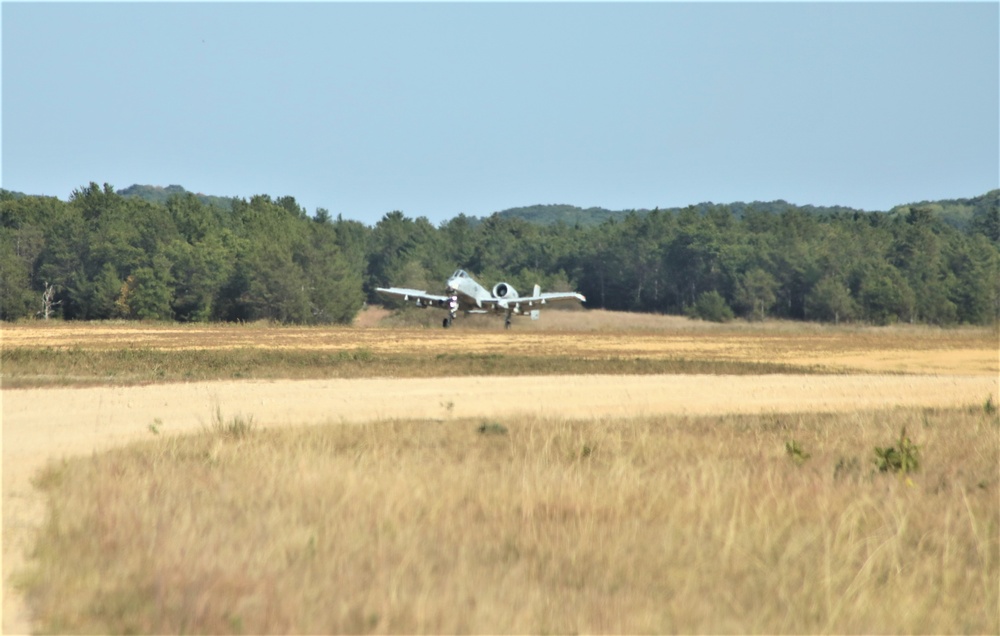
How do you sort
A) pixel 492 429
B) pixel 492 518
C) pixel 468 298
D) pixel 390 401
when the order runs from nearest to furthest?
pixel 492 518 < pixel 492 429 < pixel 390 401 < pixel 468 298

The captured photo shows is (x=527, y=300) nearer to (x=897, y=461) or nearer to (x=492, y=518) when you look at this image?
(x=897, y=461)

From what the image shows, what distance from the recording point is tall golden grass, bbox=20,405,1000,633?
6.21 m

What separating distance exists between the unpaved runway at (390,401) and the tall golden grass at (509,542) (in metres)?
1.97

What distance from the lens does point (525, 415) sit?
15508 mm

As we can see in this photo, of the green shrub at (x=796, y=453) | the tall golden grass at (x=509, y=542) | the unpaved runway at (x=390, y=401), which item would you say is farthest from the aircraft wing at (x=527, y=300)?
the tall golden grass at (x=509, y=542)

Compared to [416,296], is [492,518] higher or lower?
lower

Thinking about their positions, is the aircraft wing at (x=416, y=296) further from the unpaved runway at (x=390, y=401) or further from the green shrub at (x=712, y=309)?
the unpaved runway at (x=390, y=401)

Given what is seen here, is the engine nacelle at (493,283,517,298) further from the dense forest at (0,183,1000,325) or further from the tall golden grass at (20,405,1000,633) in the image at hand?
the tall golden grass at (20,405,1000,633)

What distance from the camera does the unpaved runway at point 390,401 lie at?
43.7ft

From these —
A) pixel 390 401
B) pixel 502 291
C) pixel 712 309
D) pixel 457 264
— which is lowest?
pixel 712 309

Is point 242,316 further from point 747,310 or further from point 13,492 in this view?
point 13,492

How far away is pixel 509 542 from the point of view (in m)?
7.64

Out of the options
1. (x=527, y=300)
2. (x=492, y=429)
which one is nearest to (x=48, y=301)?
(x=527, y=300)

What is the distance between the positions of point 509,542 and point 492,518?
68 cm
